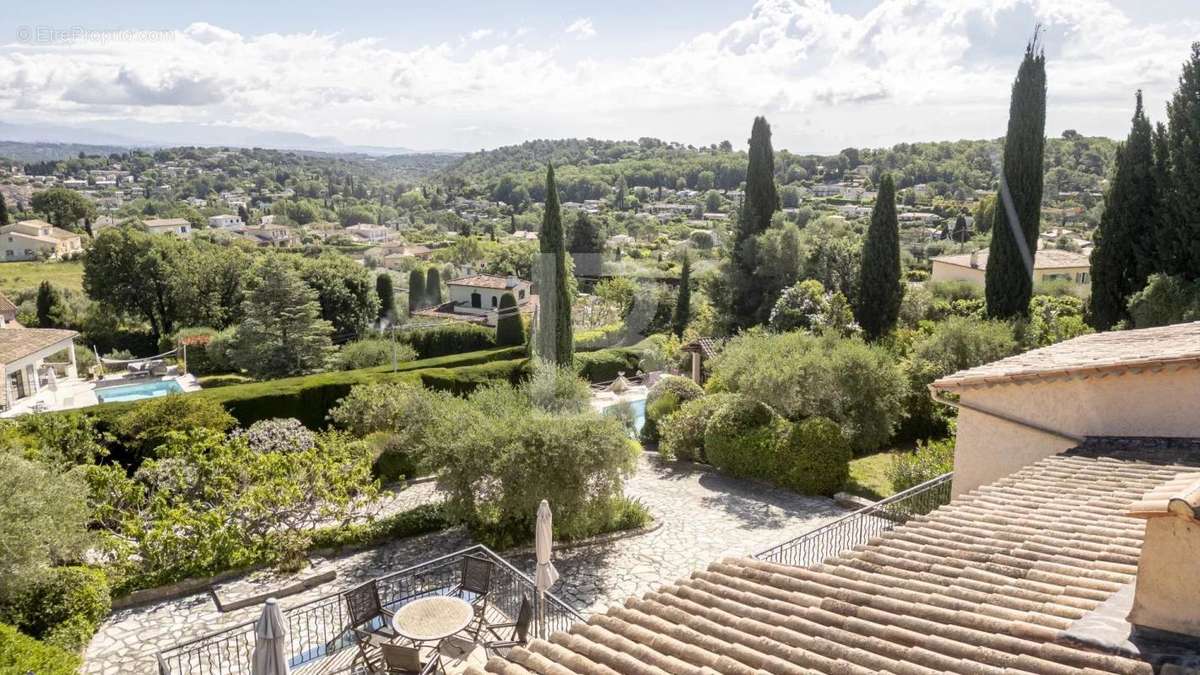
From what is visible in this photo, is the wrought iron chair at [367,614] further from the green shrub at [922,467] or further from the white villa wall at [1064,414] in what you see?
the green shrub at [922,467]

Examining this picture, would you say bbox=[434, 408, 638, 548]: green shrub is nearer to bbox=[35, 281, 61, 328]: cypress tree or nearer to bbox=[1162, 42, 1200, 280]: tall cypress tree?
bbox=[1162, 42, 1200, 280]: tall cypress tree

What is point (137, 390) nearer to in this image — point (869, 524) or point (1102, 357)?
point (869, 524)

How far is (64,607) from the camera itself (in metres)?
10.2

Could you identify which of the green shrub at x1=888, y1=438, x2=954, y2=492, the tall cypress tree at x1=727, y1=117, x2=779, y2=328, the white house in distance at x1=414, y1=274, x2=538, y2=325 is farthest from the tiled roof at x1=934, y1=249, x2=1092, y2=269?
the green shrub at x1=888, y1=438, x2=954, y2=492

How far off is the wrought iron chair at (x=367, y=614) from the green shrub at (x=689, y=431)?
34.1ft

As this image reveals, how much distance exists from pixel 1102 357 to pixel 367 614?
10652mm

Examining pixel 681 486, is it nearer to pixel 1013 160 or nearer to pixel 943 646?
pixel 943 646

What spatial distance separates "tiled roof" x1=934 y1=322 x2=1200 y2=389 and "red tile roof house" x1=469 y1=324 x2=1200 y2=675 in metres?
0.34

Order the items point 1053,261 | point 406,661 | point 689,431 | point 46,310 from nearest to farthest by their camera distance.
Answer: point 406,661, point 689,431, point 1053,261, point 46,310

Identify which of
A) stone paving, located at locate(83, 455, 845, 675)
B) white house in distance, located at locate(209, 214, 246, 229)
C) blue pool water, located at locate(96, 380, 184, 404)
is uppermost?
white house in distance, located at locate(209, 214, 246, 229)

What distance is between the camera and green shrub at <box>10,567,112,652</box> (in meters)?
9.84

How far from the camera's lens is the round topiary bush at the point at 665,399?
71.9 feet

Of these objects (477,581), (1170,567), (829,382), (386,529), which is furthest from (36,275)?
(1170,567)

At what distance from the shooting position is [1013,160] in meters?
23.7
